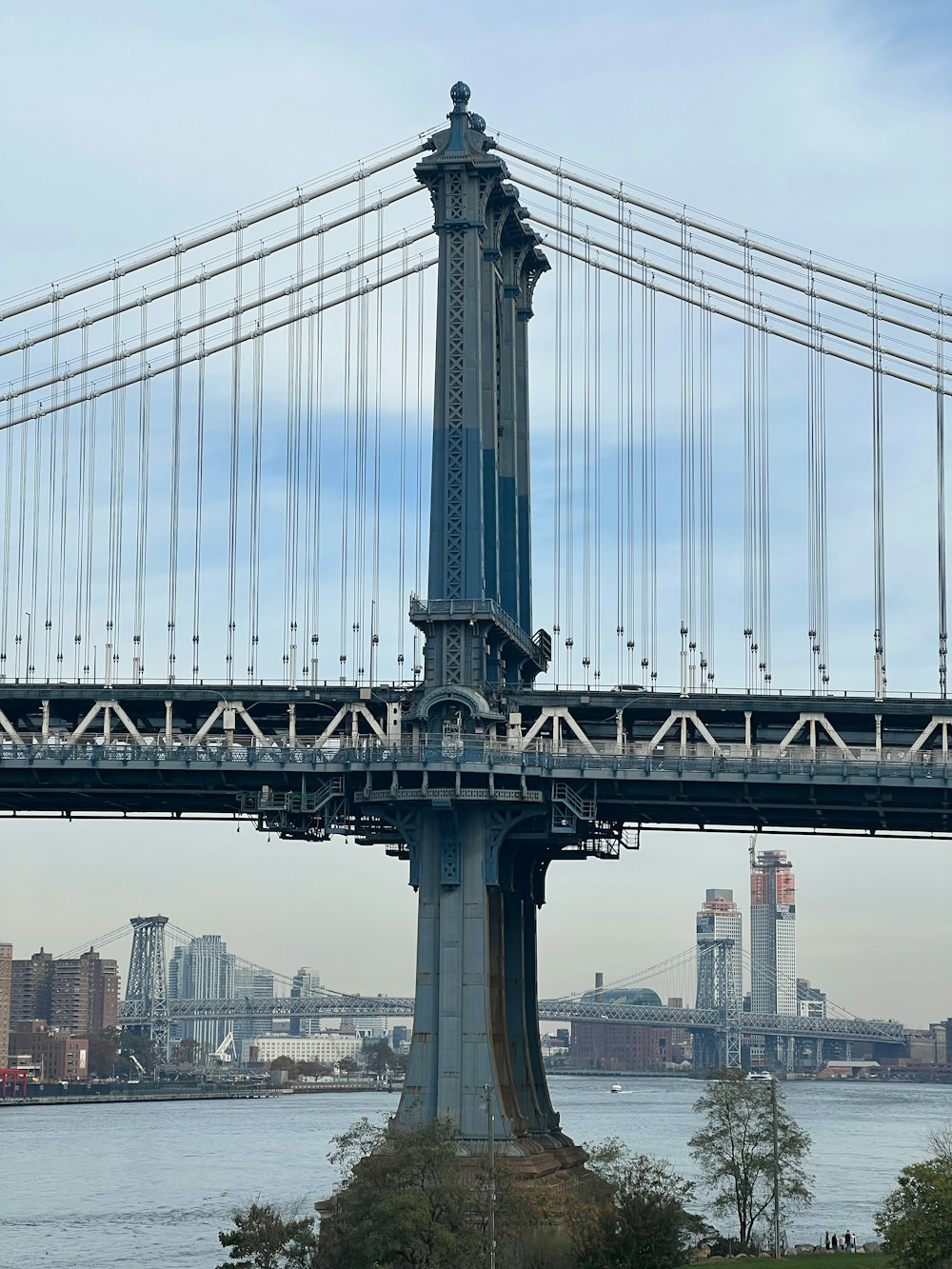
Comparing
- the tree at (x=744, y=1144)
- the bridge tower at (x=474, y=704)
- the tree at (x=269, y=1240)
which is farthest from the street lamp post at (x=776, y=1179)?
the tree at (x=269, y=1240)

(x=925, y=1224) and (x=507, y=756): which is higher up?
(x=507, y=756)

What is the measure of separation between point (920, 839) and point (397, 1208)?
37456 millimetres

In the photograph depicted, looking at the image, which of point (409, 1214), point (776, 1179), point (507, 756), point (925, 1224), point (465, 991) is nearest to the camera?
point (925, 1224)

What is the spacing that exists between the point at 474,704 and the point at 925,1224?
30.5m

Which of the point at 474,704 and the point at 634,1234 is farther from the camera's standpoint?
the point at 474,704

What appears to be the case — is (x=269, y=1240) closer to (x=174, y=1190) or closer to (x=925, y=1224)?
(x=925, y=1224)

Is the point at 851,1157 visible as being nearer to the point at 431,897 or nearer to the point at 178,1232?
the point at 178,1232

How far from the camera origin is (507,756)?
81.2m

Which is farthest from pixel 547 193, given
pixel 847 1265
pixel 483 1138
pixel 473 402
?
pixel 847 1265

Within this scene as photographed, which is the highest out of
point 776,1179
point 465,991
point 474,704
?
point 474,704

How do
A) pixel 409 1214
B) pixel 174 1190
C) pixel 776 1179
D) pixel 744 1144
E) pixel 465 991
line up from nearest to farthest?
1. pixel 409 1214
2. pixel 465 991
3. pixel 776 1179
4. pixel 744 1144
5. pixel 174 1190

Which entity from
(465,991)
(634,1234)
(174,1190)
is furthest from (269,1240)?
(174,1190)

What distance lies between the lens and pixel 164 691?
87.9 meters

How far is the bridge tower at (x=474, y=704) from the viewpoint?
79.0 metres
